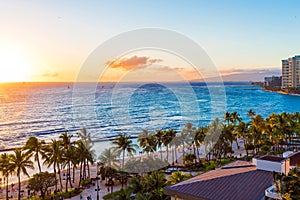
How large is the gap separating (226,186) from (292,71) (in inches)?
7571

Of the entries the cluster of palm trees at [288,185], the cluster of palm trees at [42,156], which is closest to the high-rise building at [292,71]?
the cluster of palm trees at [42,156]

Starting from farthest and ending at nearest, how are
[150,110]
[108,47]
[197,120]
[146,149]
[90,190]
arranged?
1. [150,110]
2. [197,120]
3. [146,149]
4. [90,190]
5. [108,47]

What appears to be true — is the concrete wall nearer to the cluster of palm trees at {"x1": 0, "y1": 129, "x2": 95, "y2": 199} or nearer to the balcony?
the balcony

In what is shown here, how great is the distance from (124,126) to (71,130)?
15.3 metres

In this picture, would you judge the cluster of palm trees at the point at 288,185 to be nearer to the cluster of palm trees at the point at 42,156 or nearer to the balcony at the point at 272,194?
the balcony at the point at 272,194

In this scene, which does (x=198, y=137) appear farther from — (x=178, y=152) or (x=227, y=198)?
(x=227, y=198)

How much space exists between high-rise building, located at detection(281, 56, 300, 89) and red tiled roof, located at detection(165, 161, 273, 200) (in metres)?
187

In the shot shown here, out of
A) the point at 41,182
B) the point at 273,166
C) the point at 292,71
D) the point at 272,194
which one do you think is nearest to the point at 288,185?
the point at 272,194

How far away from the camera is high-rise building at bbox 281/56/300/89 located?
18138 cm

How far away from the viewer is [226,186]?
15531 mm

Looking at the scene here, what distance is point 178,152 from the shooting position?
52562 millimetres

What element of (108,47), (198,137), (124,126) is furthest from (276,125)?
(124,126)

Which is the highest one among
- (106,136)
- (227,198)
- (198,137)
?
(227,198)

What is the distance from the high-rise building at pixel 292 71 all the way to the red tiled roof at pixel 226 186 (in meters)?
187
